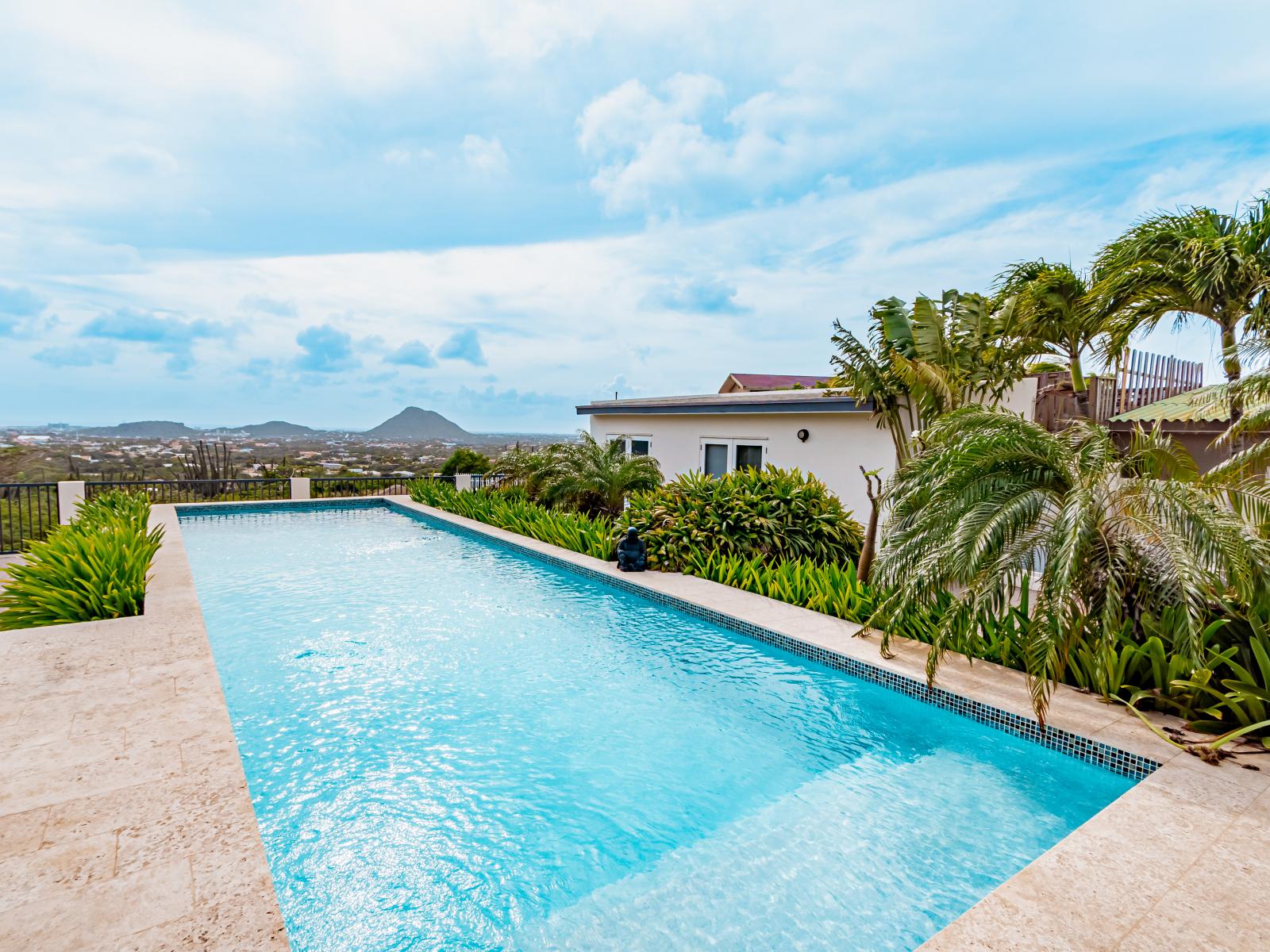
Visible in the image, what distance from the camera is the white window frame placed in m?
11.8

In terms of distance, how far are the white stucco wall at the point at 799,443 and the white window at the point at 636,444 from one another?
16 centimetres

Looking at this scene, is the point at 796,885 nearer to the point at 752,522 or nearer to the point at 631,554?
the point at 631,554

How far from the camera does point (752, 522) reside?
9.09 meters

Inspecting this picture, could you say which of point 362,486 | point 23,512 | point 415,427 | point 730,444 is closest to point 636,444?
point 730,444

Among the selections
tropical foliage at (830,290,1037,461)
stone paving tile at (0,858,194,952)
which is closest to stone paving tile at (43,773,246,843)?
stone paving tile at (0,858,194,952)

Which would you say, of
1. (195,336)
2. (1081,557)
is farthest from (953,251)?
(195,336)

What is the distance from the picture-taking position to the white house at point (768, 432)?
1010cm

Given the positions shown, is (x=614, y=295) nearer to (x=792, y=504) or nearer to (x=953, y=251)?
(x=953, y=251)

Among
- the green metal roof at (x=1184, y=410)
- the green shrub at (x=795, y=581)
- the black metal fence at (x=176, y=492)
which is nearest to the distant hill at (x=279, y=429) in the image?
the black metal fence at (x=176, y=492)

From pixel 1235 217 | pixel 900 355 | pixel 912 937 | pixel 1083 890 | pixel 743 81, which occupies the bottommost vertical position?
pixel 912 937

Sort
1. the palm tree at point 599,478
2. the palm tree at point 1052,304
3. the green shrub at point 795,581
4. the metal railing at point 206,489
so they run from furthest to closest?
the metal railing at point 206,489
the palm tree at point 599,478
the palm tree at point 1052,304
the green shrub at point 795,581

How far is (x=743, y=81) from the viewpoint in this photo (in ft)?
35.0

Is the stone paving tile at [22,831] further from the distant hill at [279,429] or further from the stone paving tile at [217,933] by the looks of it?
the distant hill at [279,429]

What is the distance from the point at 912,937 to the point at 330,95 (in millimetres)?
11549
